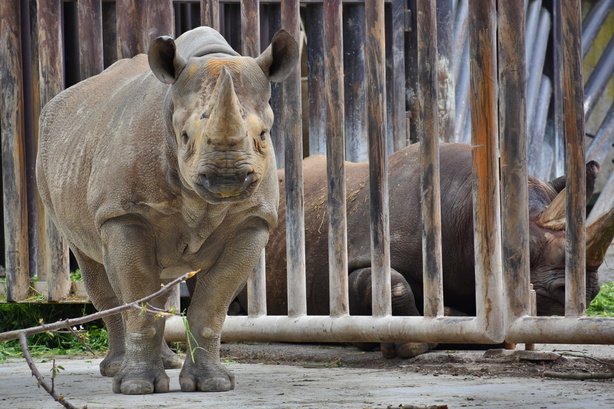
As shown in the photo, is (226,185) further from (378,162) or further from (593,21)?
(593,21)

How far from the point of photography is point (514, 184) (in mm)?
4832

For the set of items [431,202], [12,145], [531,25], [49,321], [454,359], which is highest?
[531,25]

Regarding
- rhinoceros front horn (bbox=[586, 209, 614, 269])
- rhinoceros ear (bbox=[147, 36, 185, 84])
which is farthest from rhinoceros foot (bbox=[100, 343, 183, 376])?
rhinoceros front horn (bbox=[586, 209, 614, 269])

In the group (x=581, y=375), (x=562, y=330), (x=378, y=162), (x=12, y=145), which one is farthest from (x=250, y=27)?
(x=581, y=375)

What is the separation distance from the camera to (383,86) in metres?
5.45

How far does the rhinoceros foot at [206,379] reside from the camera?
435 cm

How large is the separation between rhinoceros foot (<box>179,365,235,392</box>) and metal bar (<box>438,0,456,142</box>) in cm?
376

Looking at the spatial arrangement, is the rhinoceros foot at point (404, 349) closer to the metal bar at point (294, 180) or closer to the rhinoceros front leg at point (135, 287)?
the metal bar at point (294, 180)

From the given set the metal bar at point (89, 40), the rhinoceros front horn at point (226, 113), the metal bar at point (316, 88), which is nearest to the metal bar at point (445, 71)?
the metal bar at point (316, 88)

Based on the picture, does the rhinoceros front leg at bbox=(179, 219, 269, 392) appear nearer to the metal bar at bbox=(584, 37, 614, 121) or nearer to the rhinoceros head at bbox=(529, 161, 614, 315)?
the rhinoceros head at bbox=(529, 161, 614, 315)

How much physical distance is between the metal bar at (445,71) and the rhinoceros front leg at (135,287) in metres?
3.77

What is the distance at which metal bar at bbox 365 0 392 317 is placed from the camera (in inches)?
213

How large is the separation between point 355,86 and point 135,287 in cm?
368

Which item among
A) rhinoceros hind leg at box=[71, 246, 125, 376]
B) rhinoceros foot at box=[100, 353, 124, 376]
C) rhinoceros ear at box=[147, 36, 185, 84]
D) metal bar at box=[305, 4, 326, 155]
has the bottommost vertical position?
rhinoceros foot at box=[100, 353, 124, 376]
